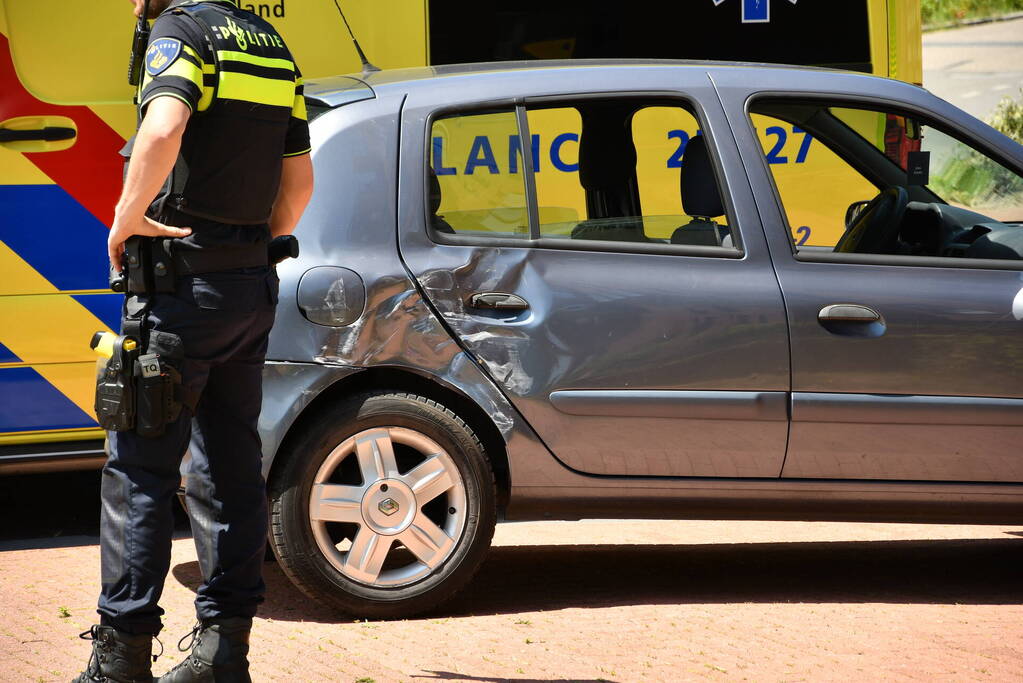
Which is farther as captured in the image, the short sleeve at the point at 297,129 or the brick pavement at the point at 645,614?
the brick pavement at the point at 645,614

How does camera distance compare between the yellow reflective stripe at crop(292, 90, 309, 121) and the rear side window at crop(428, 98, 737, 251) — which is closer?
the yellow reflective stripe at crop(292, 90, 309, 121)

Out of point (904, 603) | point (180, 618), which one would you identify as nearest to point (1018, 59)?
point (904, 603)

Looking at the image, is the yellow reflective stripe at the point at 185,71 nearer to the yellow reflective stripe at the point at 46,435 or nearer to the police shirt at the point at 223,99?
the police shirt at the point at 223,99

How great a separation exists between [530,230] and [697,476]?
93cm

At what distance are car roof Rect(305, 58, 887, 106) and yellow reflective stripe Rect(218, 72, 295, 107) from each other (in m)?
1.12

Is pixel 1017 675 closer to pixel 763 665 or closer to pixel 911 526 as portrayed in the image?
pixel 763 665

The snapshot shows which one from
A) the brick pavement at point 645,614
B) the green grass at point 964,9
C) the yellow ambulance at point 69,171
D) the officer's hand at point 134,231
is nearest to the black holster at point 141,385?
the officer's hand at point 134,231

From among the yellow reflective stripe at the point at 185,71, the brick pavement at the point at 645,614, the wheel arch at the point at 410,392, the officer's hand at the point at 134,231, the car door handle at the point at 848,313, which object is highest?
the yellow reflective stripe at the point at 185,71

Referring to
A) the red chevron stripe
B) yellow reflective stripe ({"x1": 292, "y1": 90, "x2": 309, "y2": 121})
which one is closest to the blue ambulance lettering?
yellow reflective stripe ({"x1": 292, "y1": 90, "x2": 309, "y2": 121})

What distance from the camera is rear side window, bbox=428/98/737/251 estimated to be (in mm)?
4453

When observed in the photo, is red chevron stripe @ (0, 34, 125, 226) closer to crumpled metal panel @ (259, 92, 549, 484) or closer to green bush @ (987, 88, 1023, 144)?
crumpled metal panel @ (259, 92, 549, 484)

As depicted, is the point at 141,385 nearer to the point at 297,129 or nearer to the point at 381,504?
the point at 297,129

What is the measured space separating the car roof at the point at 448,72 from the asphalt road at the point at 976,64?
43.5 feet

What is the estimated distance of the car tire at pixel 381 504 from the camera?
4301 mm
